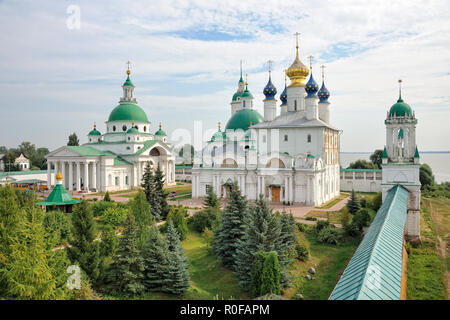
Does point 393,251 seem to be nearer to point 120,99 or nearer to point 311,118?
point 311,118

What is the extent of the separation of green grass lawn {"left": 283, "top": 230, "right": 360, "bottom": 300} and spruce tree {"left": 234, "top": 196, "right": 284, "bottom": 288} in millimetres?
1556

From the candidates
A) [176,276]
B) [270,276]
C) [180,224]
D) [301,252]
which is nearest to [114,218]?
[180,224]

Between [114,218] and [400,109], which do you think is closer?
[400,109]

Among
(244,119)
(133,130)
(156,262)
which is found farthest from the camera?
(133,130)

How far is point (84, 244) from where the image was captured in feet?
37.0

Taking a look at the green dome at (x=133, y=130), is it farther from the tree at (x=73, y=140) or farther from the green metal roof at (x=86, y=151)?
the tree at (x=73, y=140)

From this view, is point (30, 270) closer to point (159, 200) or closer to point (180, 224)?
point (180, 224)

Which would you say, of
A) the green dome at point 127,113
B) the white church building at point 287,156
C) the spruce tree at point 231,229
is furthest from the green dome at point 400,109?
the green dome at point 127,113

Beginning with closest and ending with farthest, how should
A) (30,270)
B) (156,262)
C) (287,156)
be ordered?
(30,270) → (156,262) → (287,156)

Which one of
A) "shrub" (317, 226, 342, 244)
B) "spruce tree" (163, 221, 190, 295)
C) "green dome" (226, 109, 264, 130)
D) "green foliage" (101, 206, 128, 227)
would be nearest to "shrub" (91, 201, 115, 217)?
"green foliage" (101, 206, 128, 227)

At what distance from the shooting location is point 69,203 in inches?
915

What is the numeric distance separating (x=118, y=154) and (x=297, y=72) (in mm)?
26836

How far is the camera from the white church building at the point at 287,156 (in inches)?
1211

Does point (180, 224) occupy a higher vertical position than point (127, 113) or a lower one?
lower
